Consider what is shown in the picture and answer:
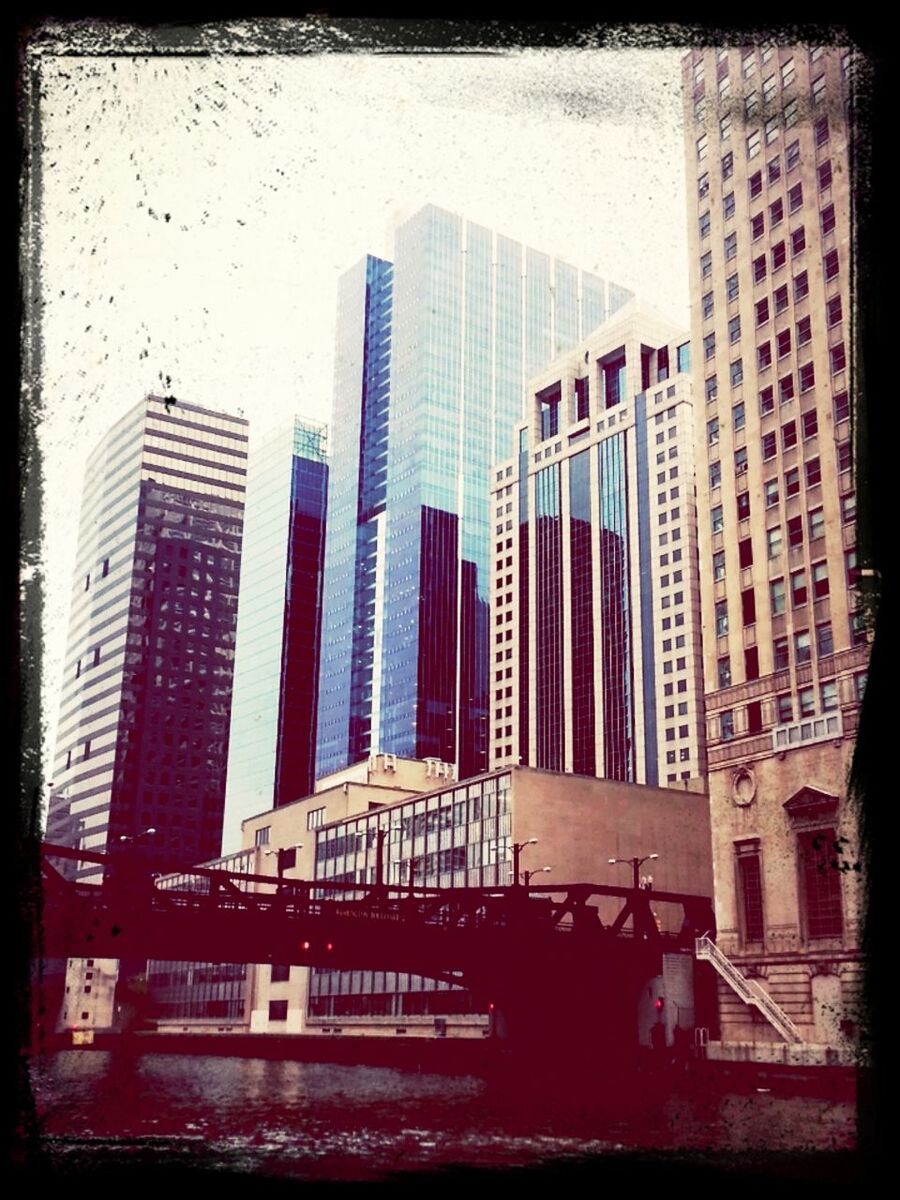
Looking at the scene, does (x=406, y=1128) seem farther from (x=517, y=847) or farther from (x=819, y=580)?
(x=517, y=847)

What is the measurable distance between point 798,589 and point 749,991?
22339 mm

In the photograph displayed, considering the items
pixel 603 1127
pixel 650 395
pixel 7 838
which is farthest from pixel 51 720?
pixel 650 395

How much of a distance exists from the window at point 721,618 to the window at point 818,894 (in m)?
15.4

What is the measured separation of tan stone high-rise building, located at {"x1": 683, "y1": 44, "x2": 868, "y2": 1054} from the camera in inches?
2291

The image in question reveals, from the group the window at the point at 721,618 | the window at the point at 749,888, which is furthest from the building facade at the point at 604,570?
the window at the point at 749,888

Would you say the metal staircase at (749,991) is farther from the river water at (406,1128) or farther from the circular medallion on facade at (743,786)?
the river water at (406,1128)

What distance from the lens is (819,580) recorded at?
207 feet

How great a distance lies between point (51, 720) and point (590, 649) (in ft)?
532

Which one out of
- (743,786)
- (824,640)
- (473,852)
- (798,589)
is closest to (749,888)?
(743,786)

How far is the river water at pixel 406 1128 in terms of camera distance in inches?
835

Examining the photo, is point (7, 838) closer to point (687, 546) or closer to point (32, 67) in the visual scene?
point (32, 67)

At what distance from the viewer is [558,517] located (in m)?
185

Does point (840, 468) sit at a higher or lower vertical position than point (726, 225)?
lower

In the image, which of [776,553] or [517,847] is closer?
[776,553]
